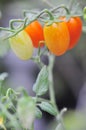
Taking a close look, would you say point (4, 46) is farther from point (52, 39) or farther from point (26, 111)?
point (26, 111)

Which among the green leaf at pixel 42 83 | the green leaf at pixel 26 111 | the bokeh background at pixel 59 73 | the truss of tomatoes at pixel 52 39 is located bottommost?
the bokeh background at pixel 59 73

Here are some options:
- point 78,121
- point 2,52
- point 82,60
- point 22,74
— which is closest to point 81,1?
point 2,52

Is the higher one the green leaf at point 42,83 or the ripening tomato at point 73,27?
the ripening tomato at point 73,27

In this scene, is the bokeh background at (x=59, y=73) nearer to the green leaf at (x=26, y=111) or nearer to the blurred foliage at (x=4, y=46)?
the blurred foliage at (x=4, y=46)

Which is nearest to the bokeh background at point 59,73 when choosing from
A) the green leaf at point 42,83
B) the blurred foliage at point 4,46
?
the blurred foliage at point 4,46

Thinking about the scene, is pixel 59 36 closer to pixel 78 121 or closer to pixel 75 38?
pixel 75 38

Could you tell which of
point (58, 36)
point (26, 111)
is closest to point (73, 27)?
point (58, 36)
